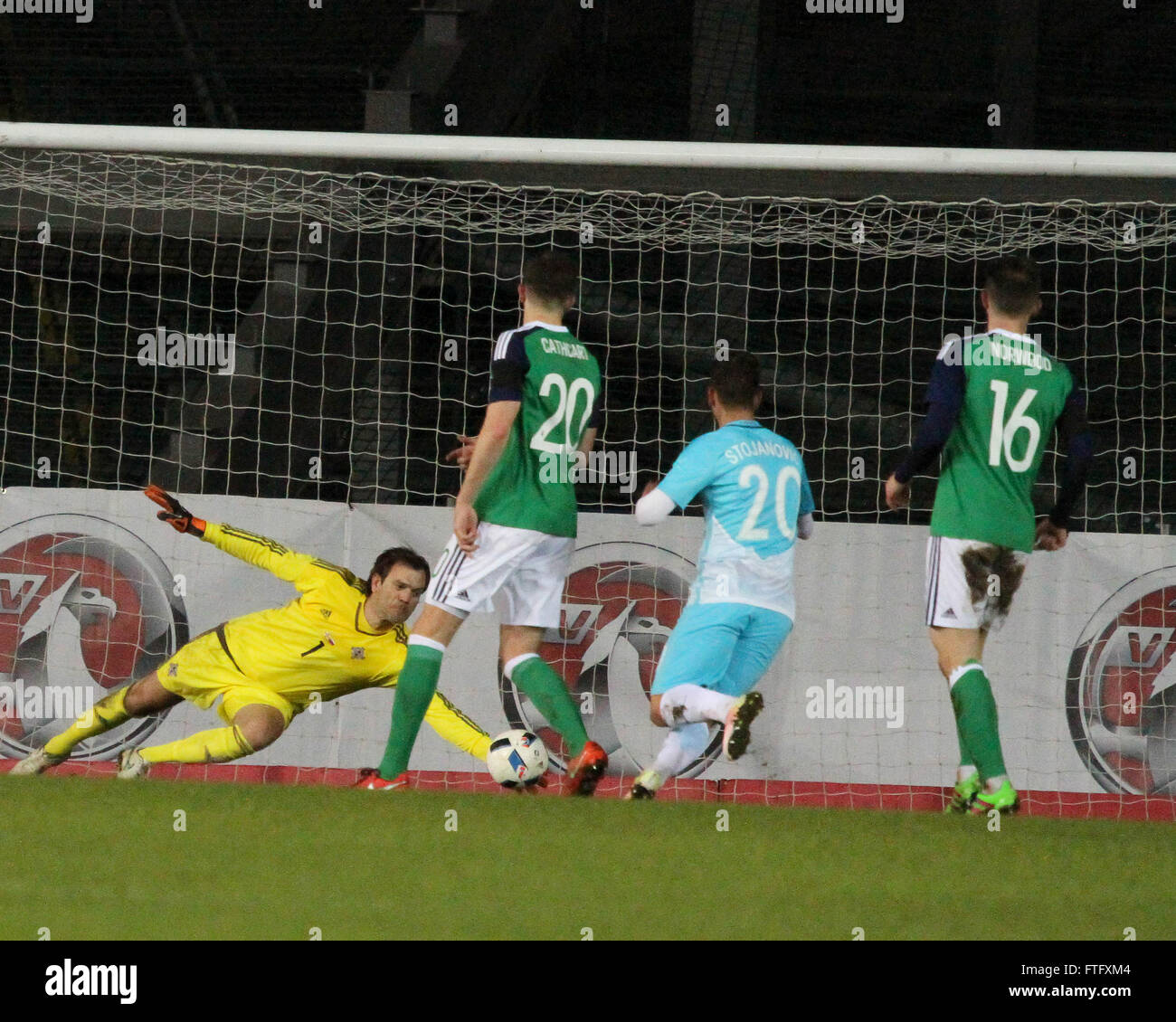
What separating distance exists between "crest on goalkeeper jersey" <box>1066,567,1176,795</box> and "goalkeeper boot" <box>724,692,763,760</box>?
2.61 m

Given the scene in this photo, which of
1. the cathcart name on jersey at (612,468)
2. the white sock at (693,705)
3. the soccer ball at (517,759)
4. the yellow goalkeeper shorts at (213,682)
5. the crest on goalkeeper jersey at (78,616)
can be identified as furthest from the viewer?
the cathcart name on jersey at (612,468)

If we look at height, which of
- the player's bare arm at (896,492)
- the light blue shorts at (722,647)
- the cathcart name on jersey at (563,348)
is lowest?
the light blue shorts at (722,647)

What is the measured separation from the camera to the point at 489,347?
33.7ft

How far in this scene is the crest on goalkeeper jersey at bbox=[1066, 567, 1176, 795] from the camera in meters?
7.08

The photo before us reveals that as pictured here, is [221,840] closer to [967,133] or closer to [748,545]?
[748,545]

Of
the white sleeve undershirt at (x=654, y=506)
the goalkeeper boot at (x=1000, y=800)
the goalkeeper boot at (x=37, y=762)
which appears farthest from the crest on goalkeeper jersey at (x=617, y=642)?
the goalkeeper boot at (x=37, y=762)

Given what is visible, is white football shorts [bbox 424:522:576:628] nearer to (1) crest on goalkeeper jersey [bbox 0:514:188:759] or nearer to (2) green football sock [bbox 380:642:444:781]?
(2) green football sock [bbox 380:642:444:781]

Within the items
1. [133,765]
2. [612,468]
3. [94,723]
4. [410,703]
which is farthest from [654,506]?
[612,468]

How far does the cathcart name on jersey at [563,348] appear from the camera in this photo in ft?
19.2

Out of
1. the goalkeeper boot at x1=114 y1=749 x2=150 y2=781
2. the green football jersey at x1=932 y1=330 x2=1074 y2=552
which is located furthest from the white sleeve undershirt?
the goalkeeper boot at x1=114 y1=749 x2=150 y2=781

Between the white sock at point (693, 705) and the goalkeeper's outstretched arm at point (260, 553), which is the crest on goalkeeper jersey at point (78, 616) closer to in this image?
the goalkeeper's outstretched arm at point (260, 553)

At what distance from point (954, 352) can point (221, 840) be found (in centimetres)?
309

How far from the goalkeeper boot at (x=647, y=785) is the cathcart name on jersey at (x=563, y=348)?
1571 millimetres

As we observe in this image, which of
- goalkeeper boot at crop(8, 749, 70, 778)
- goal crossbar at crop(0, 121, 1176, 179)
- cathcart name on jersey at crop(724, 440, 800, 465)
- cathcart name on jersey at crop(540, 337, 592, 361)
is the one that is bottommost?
goalkeeper boot at crop(8, 749, 70, 778)
